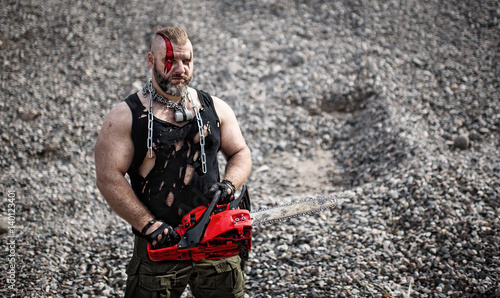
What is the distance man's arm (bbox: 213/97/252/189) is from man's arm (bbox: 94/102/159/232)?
0.72 m

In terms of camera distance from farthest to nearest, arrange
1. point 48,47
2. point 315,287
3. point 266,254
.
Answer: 1. point 48,47
2. point 266,254
3. point 315,287

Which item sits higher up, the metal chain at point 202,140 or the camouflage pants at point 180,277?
the metal chain at point 202,140

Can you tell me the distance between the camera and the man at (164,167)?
279 cm

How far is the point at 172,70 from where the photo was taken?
A: 2.91 meters

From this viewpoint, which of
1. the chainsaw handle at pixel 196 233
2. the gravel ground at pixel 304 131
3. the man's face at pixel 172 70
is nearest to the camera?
the chainsaw handle at pixel 196 233

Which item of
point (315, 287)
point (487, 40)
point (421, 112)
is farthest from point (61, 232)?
point (487, 40)

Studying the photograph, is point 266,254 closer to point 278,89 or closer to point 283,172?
point 283,172

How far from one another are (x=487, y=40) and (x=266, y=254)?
7.04 meters

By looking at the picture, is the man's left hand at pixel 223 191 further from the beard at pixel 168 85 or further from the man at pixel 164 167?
the beard at pixel 168 85

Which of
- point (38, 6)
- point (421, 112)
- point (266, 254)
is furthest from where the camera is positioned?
point (38, 6)

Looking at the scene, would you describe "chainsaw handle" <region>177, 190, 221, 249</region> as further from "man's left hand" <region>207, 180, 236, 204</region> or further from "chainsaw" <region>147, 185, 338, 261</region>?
"man's left hand" <region>207, 180, 236, 204</region>

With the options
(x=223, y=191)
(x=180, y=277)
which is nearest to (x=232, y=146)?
(x=223, y=191)

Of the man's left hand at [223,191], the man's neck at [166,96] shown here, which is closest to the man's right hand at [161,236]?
the man's left hand at [223,191]

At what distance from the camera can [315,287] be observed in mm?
4293
